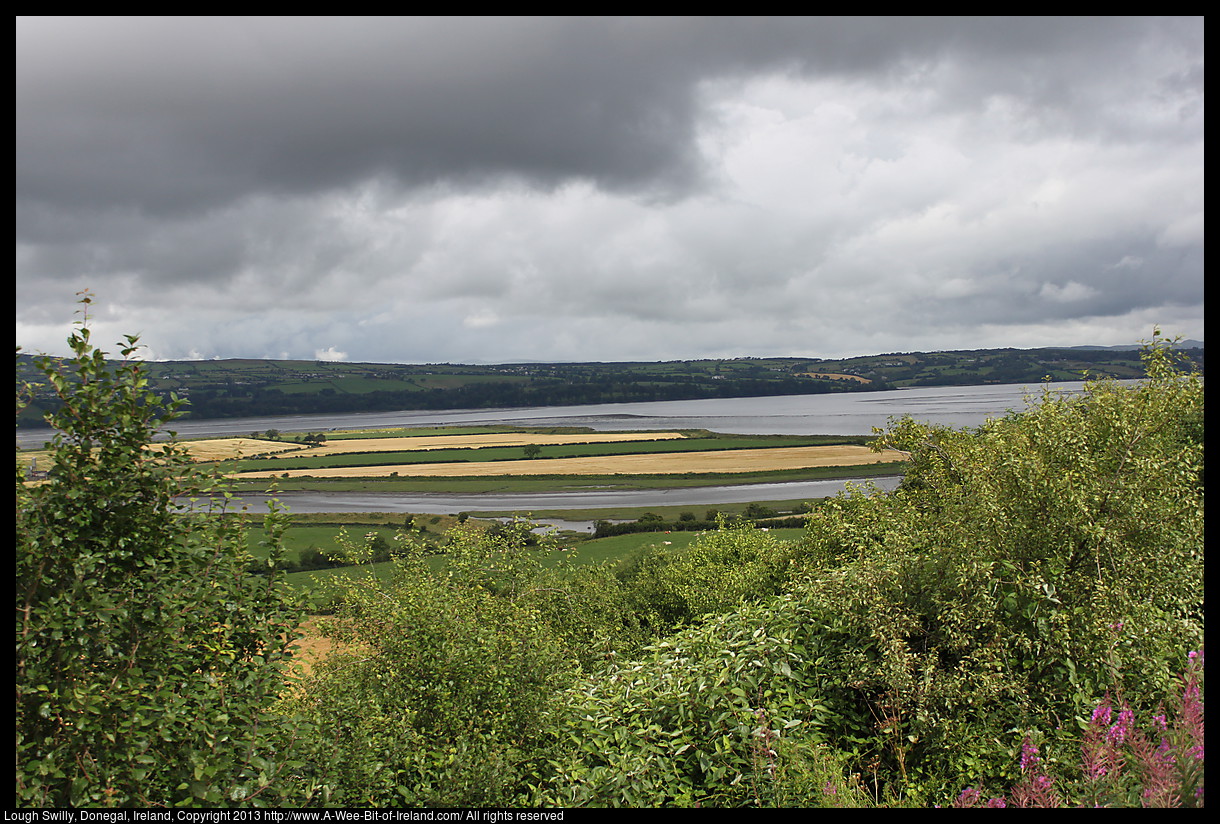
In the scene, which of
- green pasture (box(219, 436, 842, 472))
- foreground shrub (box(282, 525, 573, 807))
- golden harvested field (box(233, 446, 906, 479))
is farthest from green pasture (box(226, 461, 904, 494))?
foreground shrub (box(282, 525, 573, 807))

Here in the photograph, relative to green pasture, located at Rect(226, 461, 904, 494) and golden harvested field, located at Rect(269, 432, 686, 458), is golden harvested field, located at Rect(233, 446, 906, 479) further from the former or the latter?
golden harvested field, located at Rect(269, 432, 686, 458)

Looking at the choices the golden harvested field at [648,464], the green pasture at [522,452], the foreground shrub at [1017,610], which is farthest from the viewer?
the green pasture at [522,452]

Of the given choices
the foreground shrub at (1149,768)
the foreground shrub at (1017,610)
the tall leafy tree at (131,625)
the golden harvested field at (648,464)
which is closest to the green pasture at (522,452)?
the golden harvested field at (648,464)

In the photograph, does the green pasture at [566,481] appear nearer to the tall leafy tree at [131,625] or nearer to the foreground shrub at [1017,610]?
the foreground shrub at [1017,610]

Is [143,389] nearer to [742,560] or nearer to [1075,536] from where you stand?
[1075,536]

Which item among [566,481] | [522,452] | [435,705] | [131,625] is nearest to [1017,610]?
[435,705]

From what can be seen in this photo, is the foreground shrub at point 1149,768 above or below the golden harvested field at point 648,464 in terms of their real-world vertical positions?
above
